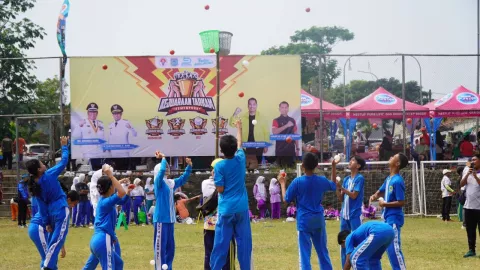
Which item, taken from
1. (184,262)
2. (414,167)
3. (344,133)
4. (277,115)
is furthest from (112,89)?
(184,262)

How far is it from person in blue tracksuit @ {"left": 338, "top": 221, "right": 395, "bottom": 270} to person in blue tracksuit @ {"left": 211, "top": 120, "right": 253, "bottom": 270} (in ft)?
4.21

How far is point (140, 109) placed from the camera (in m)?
24.2

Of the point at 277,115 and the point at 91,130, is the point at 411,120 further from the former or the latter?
the point at 91,130

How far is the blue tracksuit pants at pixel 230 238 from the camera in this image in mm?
9008

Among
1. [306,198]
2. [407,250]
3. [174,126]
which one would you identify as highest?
[174,126]

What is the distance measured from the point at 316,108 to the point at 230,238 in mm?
16729

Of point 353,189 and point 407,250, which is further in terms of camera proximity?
point 407,250

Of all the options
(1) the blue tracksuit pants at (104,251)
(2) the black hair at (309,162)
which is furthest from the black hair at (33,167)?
(2) the black hair at (309,162)

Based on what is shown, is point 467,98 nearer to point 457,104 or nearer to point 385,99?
point 457,104

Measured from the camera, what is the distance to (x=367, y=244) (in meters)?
8.48

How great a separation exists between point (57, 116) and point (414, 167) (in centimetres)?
1181

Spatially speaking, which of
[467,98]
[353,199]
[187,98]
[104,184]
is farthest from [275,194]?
[104,184]

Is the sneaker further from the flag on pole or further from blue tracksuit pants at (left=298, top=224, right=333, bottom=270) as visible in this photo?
the flag on pole

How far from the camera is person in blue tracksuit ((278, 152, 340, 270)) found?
9664 mm
